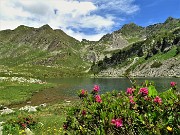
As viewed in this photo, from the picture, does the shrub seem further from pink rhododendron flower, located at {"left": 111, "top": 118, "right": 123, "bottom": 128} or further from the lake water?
the lake water

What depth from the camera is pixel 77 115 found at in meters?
9.55

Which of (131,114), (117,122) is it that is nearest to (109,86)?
(131,114)

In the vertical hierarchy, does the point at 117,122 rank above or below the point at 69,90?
above

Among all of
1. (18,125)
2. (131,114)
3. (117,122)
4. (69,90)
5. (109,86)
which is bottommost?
(69,90)

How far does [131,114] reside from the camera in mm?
7473

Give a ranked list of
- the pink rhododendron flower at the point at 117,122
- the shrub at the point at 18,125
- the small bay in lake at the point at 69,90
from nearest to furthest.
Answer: the pink rhododendron flower at the point at 117,122 → the shrub at the point at 18,125 → the small bay in lake at the point at 69,90

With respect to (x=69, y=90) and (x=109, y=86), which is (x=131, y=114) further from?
(x=109, y=86)

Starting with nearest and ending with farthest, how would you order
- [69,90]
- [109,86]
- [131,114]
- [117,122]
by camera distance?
[117,122] → [131,114] → [69,90] → [109,86]

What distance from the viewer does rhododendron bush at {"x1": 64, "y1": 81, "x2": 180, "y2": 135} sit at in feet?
21.3

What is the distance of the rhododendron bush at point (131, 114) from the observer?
21.3 feet

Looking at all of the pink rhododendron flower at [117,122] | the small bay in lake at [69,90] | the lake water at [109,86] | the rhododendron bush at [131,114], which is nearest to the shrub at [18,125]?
the rhododendron bush at [131,114]

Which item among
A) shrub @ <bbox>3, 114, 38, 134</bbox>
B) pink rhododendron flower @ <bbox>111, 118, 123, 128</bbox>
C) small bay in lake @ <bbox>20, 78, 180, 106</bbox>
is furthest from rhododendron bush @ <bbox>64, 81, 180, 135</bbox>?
small bay in lake @ <bbox>20, 78, 180, 106</bbox>

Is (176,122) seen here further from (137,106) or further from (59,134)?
(59,134)

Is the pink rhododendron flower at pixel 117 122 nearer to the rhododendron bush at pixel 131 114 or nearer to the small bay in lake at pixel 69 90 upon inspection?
the rhododendron bush at pixel 131 114
